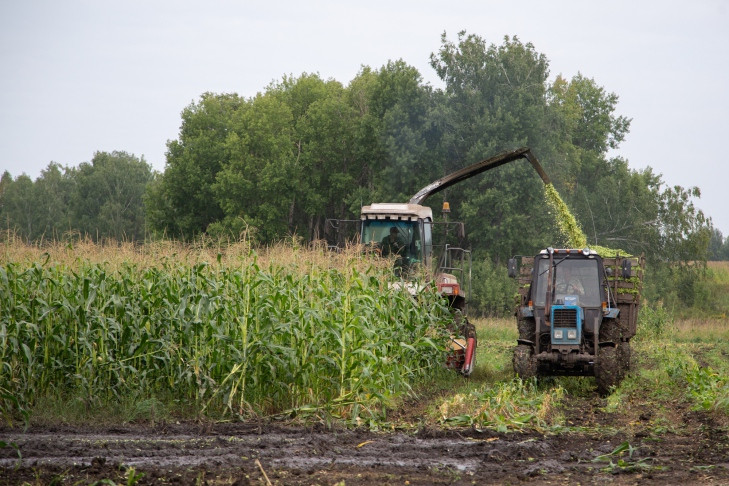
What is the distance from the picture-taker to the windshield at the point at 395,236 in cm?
1627

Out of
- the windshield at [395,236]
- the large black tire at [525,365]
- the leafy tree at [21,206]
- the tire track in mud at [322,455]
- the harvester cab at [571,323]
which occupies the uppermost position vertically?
the leafy tree at [21,206]

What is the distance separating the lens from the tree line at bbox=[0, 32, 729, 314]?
4119cm

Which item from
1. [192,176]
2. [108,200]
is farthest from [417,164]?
[108,200]

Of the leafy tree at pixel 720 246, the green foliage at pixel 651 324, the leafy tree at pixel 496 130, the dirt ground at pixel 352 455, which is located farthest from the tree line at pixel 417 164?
the leafy tree at pixel 720 246

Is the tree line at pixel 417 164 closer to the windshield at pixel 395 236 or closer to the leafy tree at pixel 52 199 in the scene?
the windshield at pixel 395 236

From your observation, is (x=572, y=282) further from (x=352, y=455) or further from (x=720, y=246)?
(x=720, y=246)

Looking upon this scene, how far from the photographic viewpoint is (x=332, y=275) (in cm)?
1214

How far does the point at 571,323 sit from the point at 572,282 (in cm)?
114

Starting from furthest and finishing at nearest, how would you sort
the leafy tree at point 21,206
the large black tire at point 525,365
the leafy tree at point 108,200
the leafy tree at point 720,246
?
the leafy tree at point 720,246 < the leafy tree at point 21,206 < the leafy tree at point 108,200 < the large black tire at point 525,365

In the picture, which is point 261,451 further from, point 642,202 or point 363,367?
point 642,202

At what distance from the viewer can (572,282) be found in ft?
47.5

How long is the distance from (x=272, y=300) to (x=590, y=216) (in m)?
38.5

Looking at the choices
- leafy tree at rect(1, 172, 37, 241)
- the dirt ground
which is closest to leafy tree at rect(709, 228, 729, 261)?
leafy tree at rect(1, 172, 37, 241)

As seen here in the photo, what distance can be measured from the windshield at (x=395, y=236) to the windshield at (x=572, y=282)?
2.70 metres
